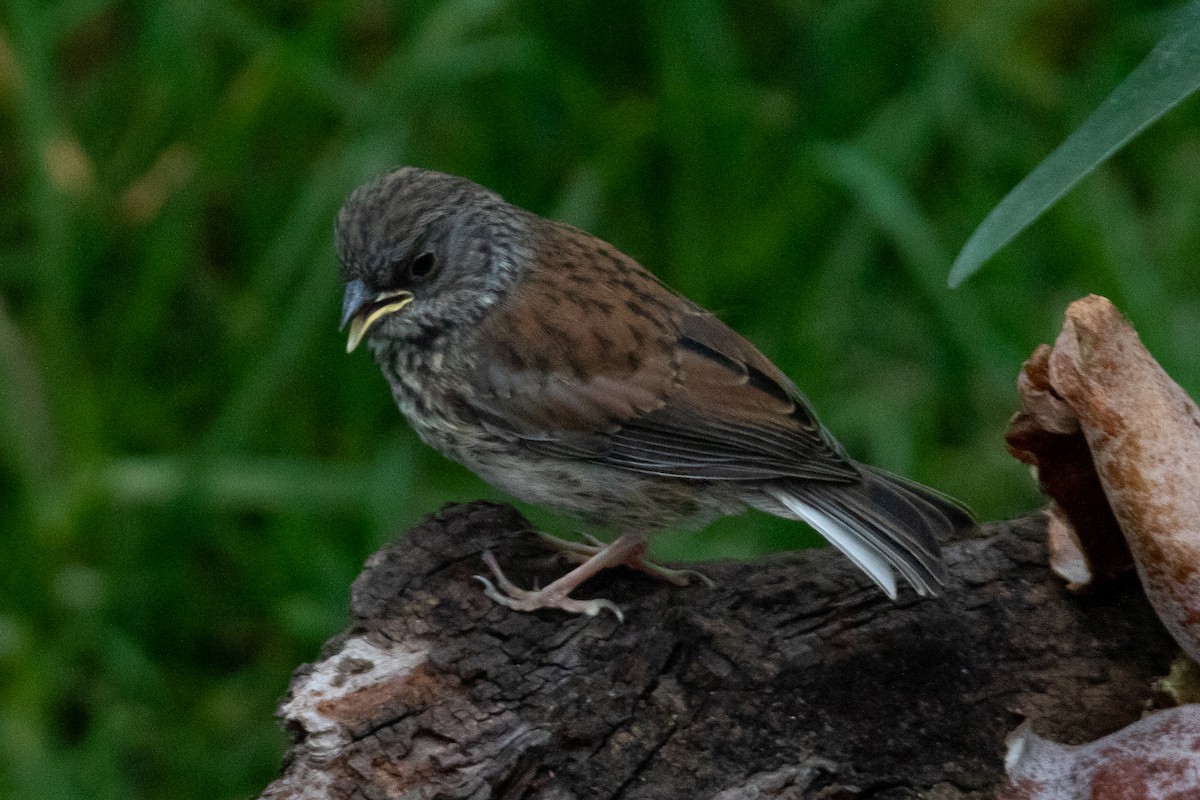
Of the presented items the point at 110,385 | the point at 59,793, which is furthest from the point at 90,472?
the point at 59,793

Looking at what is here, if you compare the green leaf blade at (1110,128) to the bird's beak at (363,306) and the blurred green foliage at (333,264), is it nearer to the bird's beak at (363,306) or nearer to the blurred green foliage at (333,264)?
the bird's beak at (363,306)

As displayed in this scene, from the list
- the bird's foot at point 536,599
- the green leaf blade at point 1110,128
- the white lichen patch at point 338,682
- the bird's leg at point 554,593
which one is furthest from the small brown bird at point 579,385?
the green leaf blade at point 1110,128

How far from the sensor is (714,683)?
2500mm

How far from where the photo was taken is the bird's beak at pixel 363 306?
3143 mm

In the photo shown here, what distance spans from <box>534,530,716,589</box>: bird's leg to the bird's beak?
22.2 inches

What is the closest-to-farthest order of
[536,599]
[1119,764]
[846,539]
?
[1119,764], [536,599], [846,539]

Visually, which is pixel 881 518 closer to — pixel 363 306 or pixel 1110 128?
pixel 1110 128

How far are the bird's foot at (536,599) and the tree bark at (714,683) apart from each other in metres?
0.02

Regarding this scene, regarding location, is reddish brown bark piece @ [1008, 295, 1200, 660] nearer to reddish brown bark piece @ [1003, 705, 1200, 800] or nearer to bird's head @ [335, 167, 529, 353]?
reddish brown bark piece @ [1003, 705, 1200, 800]

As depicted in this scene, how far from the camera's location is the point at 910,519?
283 cm

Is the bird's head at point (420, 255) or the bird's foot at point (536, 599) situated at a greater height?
the bird's head at point (420, 255)

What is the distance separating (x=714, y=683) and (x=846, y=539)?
0.45 meters

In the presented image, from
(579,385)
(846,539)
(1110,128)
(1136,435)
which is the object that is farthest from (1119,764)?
(579,385)

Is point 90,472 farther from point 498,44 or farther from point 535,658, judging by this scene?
point 535,658
